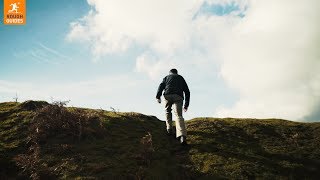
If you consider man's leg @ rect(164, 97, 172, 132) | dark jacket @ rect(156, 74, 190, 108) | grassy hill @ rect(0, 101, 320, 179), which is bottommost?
grassy hill @ rect(0, 101, 320, 179)

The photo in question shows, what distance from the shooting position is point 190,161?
11.8m

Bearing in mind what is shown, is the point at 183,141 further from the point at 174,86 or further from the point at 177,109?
the point at 174,86

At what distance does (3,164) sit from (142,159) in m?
4.86

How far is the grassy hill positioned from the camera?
1090cm

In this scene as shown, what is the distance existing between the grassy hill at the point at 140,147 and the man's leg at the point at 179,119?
0.59m

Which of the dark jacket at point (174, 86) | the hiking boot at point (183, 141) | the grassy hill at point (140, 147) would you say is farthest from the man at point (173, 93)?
the grassy hill at point (140, 147)

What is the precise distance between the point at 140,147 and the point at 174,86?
128 inches

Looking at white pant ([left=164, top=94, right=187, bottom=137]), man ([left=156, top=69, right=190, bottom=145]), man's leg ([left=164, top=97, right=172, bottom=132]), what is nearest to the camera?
white pant ([left=164, top=94, right=187, bottom=137])

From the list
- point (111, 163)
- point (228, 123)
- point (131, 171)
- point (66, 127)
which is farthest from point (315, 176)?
point (66, 127)

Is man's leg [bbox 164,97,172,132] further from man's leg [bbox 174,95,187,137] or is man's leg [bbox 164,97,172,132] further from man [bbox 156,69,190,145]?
man's leg [bbox 174,95,187,137]

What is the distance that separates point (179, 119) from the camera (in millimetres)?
13461

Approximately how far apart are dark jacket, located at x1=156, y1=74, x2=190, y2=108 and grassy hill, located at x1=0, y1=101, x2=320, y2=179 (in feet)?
5.44

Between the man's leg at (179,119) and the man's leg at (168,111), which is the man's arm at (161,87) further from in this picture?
the man's leg at (179,119)

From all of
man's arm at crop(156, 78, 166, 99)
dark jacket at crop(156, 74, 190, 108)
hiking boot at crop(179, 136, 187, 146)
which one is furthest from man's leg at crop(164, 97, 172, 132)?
hiking boot at crop(179, 136, 187, 146)
